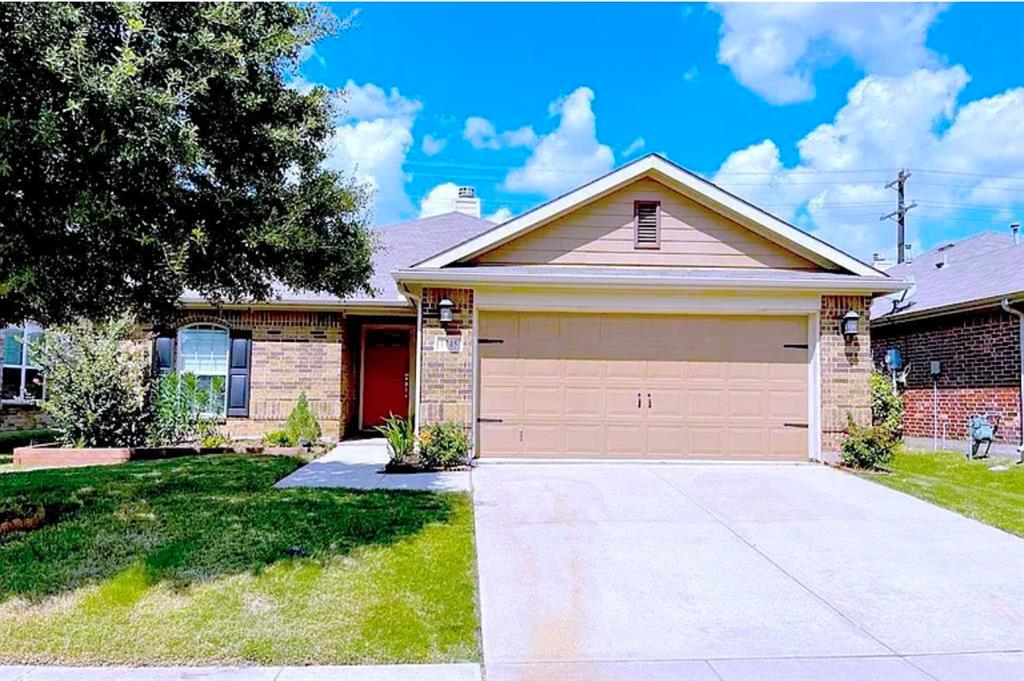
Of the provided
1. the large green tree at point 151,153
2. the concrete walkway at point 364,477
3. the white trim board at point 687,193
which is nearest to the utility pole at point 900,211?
the white trim board at point 687,193

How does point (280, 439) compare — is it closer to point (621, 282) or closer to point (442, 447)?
point (442, 447)

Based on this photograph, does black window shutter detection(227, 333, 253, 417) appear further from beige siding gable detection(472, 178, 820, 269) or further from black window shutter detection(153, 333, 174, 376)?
beige siding gable detection(472, 178, 820, 269)

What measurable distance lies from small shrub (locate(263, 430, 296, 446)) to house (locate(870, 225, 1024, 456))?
1141 cm

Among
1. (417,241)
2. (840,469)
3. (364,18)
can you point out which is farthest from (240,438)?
(840,469)

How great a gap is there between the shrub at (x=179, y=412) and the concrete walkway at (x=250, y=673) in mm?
8224

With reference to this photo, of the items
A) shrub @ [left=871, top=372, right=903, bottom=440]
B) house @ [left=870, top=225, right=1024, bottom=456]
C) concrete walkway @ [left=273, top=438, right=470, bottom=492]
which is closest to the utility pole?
house @ [left=870, top=225, right=1024, bottom=456]

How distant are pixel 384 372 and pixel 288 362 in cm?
248

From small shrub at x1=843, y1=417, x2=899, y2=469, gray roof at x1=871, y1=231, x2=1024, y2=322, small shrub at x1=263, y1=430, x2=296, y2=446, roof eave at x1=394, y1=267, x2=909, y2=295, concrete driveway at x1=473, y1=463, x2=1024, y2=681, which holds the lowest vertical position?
concrete driveway at x1=473, y1=463, x2=1024, y2=681

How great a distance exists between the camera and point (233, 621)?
4.40 metres

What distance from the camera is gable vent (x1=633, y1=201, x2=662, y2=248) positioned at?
10969mm

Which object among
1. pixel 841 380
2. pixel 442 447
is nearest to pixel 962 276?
pixel 841 380

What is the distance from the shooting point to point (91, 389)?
11.0 meters

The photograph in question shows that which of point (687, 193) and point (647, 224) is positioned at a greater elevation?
point (687, 193)

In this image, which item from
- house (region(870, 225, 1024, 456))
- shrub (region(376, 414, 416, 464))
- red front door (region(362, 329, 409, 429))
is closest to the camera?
shrub (region(376, 414, 416, 464))
